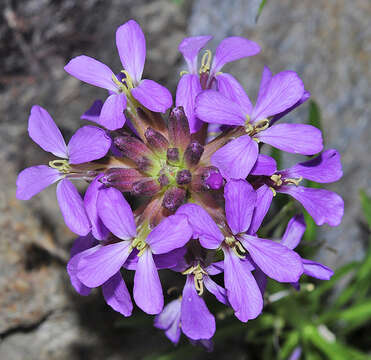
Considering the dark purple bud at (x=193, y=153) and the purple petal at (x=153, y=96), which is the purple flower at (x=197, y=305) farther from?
the purple petal at (x=153, y=96)

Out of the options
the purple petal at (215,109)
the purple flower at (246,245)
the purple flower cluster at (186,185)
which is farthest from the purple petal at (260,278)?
the purple petal at (215,109)

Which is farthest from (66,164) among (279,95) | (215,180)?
(279,95)

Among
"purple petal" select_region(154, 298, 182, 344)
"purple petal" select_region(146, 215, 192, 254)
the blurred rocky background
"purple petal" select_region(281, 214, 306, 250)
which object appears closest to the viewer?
"purple petal" select_region(146, 215, 192, 254)

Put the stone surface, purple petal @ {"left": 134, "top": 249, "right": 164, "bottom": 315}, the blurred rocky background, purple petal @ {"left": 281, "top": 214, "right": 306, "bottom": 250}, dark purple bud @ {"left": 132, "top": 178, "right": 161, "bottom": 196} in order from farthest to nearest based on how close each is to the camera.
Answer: the stone surface < the blurred rocky background < purple petal @ {"left": 281, "top": 214, "right": 306, "bottom": 250} < dark purple bud @ {"left": 132, "top": 178, "right": 161, "bottom": 196} < purple petal @ {"left": 134, "top": 249, "right": 164, "bottom": 315}

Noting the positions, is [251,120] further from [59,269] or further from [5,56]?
[5,56]

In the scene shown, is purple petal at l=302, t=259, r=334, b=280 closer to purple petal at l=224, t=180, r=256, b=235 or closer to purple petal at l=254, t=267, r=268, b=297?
purple petal at l=254, t=267, r=268, b=297

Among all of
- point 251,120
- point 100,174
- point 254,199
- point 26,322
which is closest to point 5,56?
point 26,322

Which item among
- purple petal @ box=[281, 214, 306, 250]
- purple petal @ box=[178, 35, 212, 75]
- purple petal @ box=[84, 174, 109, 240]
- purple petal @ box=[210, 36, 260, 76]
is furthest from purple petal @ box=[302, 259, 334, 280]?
purple petal @ box=[178, 35, 212, 75]

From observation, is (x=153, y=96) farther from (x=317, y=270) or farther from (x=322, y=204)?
(x=317, y=270)
